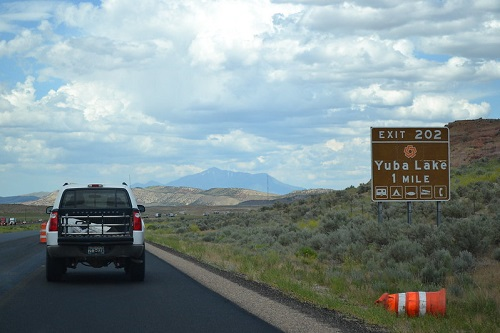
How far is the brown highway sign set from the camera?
28.2 meters

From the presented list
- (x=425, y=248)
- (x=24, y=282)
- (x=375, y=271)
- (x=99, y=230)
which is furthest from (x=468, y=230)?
(x=24, y=282)

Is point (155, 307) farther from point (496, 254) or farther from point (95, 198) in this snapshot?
point (496, 254)

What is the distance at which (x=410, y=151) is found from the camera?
2827 centimetres

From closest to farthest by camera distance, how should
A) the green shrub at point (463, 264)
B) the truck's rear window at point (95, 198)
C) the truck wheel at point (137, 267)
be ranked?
the truck wheel at point (137, 267) → the truck's rear window at point (95, 198) → the green shrub at point (463, 264)

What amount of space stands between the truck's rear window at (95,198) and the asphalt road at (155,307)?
6.14 ft

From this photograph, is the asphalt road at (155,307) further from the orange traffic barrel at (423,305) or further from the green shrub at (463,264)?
the green shrub at (463,264)

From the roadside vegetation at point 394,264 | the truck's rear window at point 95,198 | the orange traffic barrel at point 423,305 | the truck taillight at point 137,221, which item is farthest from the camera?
the truck's rear window at point 95,198

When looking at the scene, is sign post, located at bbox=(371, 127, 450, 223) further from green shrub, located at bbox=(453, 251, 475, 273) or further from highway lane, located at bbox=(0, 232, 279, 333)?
highway lane, located at bbox=(0, 232, 279, 333)

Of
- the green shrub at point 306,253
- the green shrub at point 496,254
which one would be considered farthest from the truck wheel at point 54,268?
the green shrub at point 306,253

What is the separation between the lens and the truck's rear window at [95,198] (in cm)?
1775

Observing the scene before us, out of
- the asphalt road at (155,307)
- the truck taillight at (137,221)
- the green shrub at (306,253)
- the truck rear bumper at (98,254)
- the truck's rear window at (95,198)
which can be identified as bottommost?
the green shrub at (306,253)

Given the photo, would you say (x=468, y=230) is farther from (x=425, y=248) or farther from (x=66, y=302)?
(x=66, y=302)

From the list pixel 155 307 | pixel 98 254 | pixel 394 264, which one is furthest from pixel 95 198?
pixel 394 264

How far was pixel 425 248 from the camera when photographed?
23.0m
